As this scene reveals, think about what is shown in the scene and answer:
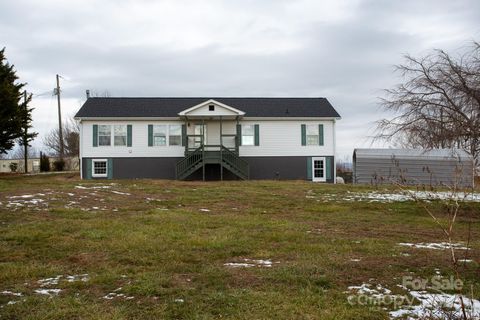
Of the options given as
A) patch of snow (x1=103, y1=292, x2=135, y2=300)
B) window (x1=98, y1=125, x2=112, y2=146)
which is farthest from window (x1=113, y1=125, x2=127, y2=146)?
patch of snow (x1=103, y1=292, x2=135, y2=300)

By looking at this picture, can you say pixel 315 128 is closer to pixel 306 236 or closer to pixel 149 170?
pixel 149 170

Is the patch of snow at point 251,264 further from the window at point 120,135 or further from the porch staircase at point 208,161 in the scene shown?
the window at point 120,135

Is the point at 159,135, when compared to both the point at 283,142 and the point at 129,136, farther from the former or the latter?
the point at 283,142

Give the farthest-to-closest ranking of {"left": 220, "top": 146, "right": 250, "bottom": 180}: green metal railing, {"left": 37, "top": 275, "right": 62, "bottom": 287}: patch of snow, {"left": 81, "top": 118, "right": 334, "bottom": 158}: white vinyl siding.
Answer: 1. {"left": 81, "top": 118, "right": 334, "bottom": 158}: white vinyl siding
2. {"left": 220, "top": 146, "right": 250, "bottom": 180}: green metal railing
3. {"left": 37, "top": 275, "right": 62, "bottom": 287}: patch of snow

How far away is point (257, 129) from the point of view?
2422 cm

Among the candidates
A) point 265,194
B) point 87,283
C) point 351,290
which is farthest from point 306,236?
point 265,194

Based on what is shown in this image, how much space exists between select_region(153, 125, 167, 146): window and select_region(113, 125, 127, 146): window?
Answer: 1.55 meters

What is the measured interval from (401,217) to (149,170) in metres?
15.4

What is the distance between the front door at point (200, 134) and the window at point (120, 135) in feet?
12.0

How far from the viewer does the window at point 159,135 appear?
78.1 ft

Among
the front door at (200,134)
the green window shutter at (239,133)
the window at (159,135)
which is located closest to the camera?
the front door at (200,134)

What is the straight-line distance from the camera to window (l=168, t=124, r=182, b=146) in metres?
24.0

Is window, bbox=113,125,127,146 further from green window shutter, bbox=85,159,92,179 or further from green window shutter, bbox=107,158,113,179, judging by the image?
green window shutter, bbox=85,159,92,179

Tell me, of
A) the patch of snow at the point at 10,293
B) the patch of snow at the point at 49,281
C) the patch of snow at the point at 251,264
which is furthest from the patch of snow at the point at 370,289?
the patch of snow at the point at 10,293
